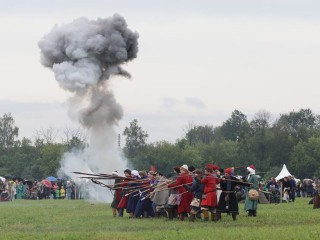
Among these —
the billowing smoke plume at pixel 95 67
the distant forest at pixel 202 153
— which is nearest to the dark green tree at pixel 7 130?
the distant forest at pixel 202 153

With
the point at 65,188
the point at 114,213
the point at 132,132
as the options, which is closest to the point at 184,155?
the point at 132,132

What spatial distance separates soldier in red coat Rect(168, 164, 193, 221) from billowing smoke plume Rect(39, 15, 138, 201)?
17.5 metres

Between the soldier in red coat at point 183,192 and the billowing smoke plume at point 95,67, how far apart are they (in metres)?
17.5

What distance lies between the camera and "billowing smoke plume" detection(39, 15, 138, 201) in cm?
4272

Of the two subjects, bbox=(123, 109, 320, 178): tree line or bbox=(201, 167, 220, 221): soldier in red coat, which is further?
bbox=(123, 109, 320, 178): tree line

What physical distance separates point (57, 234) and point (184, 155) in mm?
80521

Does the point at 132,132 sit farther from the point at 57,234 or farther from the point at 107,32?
the point at 57,234

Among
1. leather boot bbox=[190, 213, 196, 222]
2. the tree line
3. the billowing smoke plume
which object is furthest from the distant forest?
leather boot bbox=[190, 213, 196, 222]

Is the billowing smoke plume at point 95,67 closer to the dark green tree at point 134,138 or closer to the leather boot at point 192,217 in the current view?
the leather boot at point 192,217

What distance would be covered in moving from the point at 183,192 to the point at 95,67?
740 inches

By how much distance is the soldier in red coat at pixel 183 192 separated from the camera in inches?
982

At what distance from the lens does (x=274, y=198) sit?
42.9 meters

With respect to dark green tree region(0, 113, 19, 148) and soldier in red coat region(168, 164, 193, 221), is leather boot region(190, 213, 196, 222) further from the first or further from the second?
dark green tree region(0, 113, 19, 148)

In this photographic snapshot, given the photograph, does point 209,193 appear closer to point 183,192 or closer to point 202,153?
point 183,192
